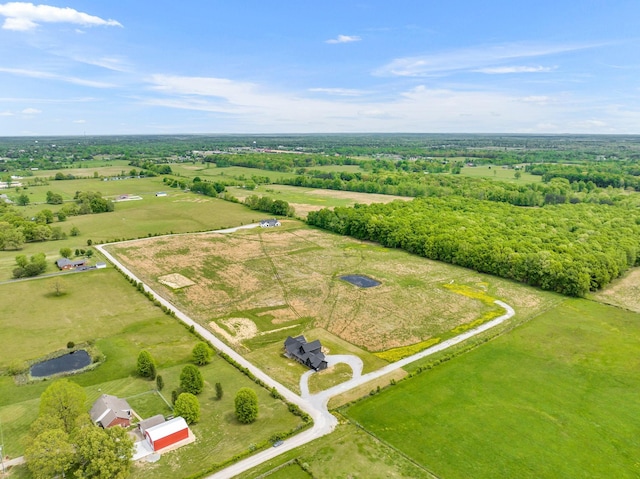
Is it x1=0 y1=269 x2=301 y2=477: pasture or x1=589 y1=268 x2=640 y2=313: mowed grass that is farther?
x1=589 y1=268 x2=640 y2=313: mowed grass

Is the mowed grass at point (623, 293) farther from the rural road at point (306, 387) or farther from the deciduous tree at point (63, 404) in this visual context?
the deciduous tree at point (63, 404)

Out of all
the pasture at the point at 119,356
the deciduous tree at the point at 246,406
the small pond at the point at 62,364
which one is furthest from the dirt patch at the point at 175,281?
the deciduous tree at the point at 246,406

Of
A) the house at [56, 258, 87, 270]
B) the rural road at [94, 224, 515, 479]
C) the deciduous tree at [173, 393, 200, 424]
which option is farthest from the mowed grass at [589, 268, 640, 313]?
the house at [56, 258, 87, 270]

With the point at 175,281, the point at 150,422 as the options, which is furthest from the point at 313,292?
the point at 150,422

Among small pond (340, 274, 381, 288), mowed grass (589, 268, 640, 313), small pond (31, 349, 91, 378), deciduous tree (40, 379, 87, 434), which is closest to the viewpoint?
deciduous tree (40, 379, 87, 434)

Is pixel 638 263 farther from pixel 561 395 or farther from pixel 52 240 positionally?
pixel 52 240

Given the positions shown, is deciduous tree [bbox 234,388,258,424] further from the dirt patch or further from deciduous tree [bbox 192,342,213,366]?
the dirt patch

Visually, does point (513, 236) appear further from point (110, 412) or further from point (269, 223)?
point (110, 412)
